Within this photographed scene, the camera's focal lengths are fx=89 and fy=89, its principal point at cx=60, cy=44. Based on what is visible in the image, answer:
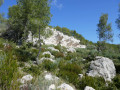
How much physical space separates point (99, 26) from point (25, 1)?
1862 cm

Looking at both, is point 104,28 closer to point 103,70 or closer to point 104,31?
point 104,31

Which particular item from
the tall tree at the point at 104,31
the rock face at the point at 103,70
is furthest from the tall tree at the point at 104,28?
the rock face at the point at 103,70

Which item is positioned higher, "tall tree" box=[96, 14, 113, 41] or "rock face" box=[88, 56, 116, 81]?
"tall tree" box=[96, 14, 113, 41]

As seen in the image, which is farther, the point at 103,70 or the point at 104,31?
the point at 104,31

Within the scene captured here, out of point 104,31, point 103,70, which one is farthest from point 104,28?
point 103,70

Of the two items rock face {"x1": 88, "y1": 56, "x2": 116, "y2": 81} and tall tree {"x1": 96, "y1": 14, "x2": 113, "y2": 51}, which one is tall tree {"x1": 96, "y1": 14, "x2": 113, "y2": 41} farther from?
rock face {"x1": 88, "y1": 56, "x2": 116, "y2": 81}

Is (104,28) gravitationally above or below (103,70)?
above

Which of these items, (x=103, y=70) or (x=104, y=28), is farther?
(x=104, y=28)

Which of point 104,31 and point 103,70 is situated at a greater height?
point 104,31

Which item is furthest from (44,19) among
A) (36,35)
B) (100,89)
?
(100,89)

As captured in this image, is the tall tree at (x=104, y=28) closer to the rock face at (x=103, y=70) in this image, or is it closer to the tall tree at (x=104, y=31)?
the tall tree at (x=104, y=31)

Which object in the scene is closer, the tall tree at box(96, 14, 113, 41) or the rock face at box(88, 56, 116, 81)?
the rock face at box(88, 56, 116, 81)

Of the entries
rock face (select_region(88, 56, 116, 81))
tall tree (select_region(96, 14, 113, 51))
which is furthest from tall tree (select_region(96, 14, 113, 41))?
rock face (select_region(88, 56, 116, 81))

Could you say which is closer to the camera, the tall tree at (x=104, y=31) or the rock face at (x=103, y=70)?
the rock face at (x=103, y=70)
